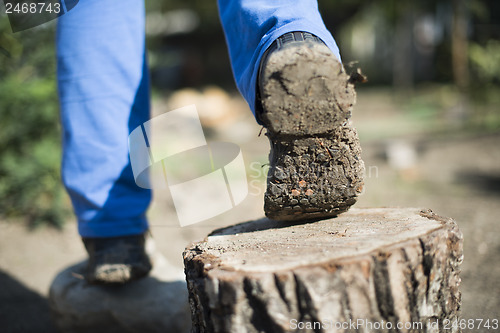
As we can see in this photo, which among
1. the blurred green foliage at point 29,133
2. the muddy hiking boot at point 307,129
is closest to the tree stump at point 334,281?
the muddy hiking boot at point 307,129

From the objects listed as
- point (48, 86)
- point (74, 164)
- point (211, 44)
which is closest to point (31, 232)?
point (48, 86)

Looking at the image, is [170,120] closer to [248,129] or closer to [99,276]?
[248,129]

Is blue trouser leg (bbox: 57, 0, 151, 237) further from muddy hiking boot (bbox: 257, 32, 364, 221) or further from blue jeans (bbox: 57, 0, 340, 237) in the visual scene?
muddy hiking boot (bbox: 257, 32, 364, 221)

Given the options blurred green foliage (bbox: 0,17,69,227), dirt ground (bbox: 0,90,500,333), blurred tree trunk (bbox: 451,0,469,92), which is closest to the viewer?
dirt ground (bbox: 0,90,500,333)

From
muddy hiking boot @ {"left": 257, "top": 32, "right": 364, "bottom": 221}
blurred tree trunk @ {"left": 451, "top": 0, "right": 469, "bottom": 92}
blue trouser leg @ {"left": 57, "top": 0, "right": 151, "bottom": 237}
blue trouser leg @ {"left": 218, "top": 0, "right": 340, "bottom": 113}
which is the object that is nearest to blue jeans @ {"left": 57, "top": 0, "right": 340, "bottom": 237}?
blue trouser leg @ {"left": 57, "top": 0, "right": 151, "bottom": 237}

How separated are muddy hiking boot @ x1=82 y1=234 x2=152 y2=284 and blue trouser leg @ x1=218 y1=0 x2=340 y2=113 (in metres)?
0.65

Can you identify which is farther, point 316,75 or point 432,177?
point 432,177

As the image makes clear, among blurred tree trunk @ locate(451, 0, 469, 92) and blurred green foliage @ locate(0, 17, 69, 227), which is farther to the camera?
blurred tree trunk @ locate(451, 0, 469, 92)

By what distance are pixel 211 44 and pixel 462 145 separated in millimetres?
12114

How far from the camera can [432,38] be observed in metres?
14.9

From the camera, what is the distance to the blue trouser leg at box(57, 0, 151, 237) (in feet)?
4.73

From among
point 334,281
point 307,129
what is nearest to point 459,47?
point 307,129

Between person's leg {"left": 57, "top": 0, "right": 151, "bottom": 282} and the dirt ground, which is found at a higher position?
person's leg {"left": 57, "top": 0, "right": 151, "bottom": 282}

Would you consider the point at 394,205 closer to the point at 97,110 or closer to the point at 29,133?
the point at 97,110
